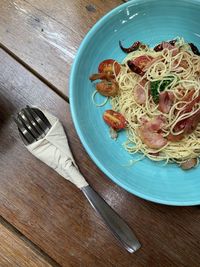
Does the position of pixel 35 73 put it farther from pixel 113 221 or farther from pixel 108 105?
pixel 113 221

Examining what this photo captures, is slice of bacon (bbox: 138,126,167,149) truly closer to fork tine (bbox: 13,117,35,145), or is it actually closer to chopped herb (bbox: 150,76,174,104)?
chopped herb (bbox: 150,76,174,104)

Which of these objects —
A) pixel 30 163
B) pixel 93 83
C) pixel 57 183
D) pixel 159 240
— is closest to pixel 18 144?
pixel 30 163

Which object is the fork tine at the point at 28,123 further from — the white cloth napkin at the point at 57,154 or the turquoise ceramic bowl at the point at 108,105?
the turquoise ceramic bowl at the point at 108,105

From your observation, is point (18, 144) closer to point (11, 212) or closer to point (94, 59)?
point (11, 212)

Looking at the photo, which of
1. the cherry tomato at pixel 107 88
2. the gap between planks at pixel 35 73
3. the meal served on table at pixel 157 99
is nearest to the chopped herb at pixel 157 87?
the meal served on table at pixel 157 99

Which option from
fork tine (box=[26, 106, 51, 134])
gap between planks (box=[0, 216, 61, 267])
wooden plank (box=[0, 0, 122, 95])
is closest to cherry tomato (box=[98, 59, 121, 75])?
wooden plank (box=[0, 0, 122, 95])

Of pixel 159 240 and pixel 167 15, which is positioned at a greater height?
pixel 167 15
